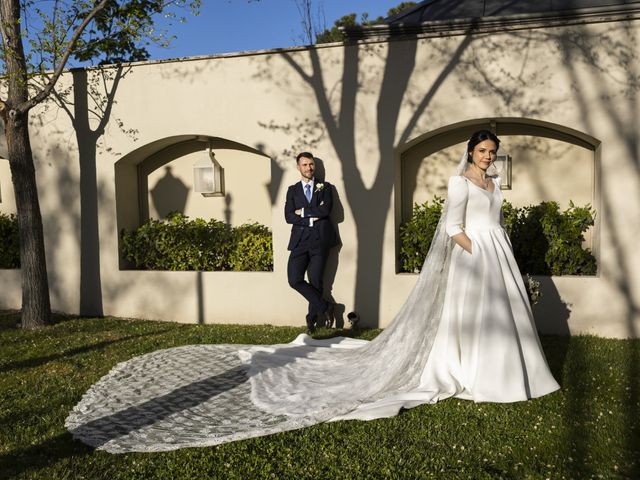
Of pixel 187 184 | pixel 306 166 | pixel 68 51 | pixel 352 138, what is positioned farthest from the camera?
pixel 187 184

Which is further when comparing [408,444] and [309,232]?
[309,232]

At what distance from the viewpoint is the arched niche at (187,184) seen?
9.12 metres

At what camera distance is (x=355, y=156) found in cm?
783

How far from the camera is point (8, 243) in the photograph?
9594mm

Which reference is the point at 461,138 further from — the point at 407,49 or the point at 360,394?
the point at 360,394

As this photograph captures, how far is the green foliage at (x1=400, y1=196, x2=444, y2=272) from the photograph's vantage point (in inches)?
302

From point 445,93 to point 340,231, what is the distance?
2.25 meters

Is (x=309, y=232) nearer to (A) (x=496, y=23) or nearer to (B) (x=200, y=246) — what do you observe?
(B) (x=200, y=246)

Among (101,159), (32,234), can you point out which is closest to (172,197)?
(101,159)

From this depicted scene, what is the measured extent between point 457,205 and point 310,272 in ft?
10.1

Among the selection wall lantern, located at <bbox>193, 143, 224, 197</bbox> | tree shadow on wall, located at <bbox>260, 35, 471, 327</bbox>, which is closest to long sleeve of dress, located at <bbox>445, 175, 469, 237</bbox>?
tree shadow on wall, located at <bbox>260, 35, 471, 327</bbox>

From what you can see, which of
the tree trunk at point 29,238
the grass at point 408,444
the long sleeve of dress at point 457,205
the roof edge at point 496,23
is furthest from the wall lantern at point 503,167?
the tree trunk at point 29,238

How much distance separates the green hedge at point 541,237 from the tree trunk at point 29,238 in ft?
16.7

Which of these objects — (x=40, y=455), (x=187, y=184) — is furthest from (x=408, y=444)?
(x=187, y=184)
